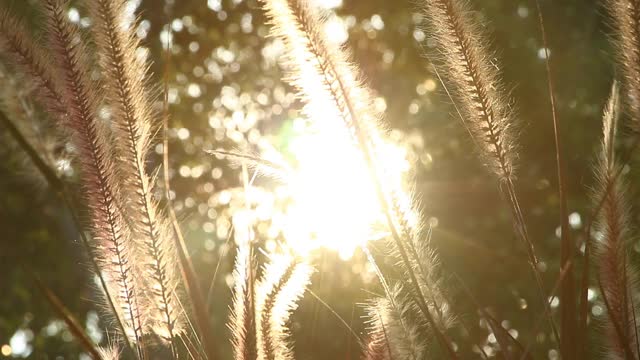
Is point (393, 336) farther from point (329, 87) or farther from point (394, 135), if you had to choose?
point (394, 135)

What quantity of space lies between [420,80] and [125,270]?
16.5 feet

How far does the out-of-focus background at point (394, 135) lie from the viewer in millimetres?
4258

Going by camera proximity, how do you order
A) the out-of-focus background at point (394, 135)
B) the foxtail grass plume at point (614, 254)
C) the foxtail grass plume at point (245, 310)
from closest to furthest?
1. the foxtail grass plume at point (245, 310)
2. the foxtail grass plume at point (614, 254)
3. the out-of-focus background at point (394, 135)

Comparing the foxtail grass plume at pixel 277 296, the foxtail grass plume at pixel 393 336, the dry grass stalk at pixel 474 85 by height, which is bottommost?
the foxtail grass plume at pixel 393 336

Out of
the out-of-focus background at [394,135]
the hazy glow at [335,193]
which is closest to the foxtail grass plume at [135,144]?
the hazy glow at [335,193]

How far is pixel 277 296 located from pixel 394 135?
2665 millimetres

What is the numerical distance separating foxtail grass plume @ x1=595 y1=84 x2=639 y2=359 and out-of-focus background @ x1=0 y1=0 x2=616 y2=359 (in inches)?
86.3

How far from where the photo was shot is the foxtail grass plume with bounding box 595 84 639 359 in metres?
1.03

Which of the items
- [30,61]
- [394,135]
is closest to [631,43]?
[30,61]

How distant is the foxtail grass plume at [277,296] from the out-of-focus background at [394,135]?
207cm

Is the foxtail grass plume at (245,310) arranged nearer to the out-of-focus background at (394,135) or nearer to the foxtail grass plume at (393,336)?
the foxtail grass plume at (393,336)

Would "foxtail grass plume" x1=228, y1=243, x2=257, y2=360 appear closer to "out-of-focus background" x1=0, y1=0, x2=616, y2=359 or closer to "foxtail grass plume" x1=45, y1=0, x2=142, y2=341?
"foxtail grass plume" x1=45, y1=0, x2=142, y2=341

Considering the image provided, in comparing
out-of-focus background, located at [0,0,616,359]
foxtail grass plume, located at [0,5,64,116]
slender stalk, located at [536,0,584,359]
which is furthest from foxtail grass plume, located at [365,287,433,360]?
out-of-focus background, located at [0,0,616,359]

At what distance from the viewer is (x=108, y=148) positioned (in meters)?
1.01
